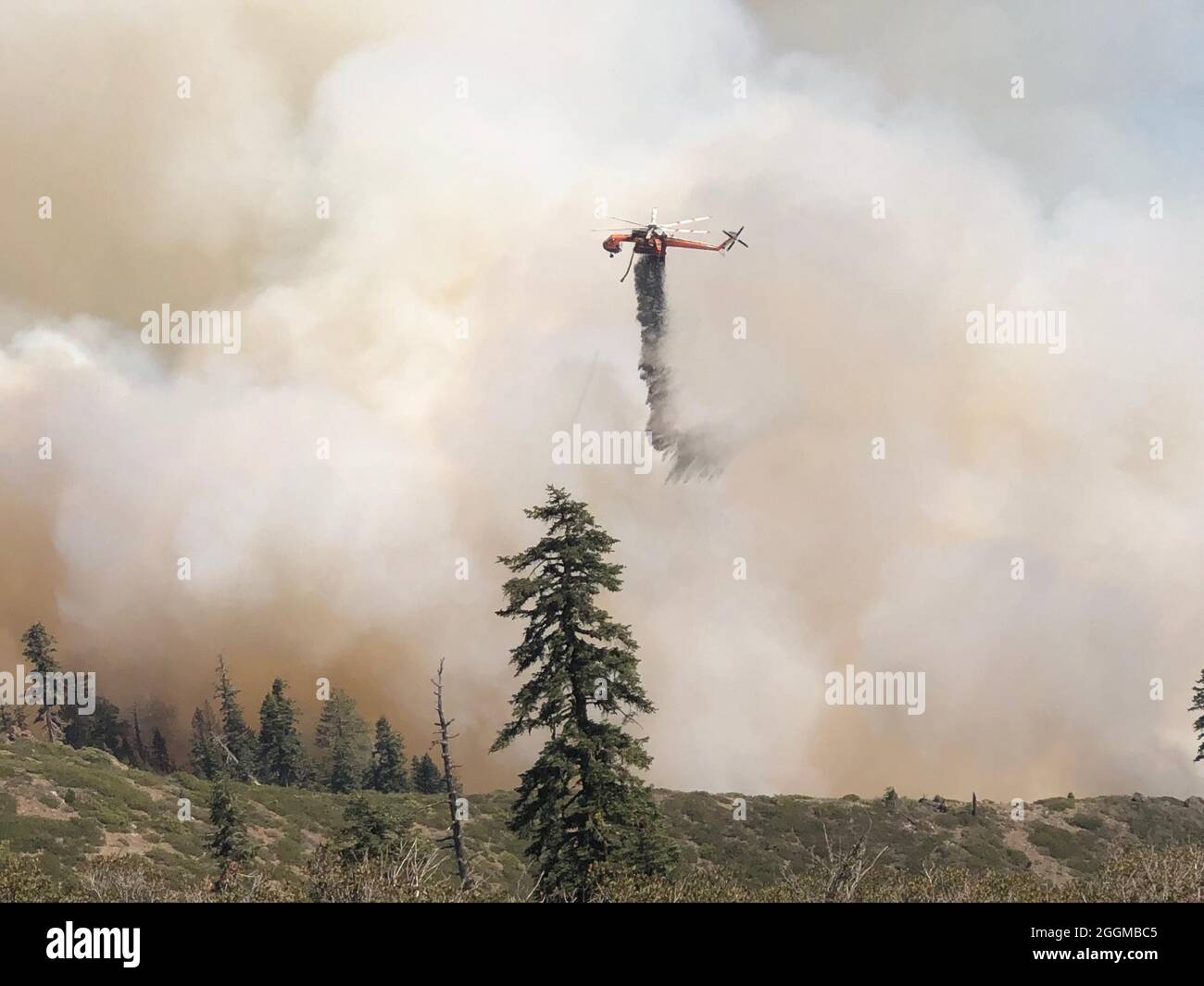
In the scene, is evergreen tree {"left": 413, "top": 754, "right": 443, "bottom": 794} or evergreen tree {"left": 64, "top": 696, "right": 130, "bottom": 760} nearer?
evergreen tree {"left": 413, "top": 754, "right": 443, "bottom": 794}

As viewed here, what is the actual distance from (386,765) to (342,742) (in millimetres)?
8502

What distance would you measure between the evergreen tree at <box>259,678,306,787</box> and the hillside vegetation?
31065 millimetres

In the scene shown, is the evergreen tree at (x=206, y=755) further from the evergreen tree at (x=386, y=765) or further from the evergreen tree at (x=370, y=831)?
the evergreen tree at (x=370, y=831)

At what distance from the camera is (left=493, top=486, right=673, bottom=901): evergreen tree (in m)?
48.8

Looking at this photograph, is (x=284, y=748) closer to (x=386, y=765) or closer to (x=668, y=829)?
(x=386, y=765)

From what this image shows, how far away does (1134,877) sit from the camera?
44438mm

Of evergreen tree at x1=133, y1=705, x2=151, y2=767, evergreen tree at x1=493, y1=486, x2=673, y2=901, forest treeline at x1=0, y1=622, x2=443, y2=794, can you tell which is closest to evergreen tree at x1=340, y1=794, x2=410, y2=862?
evergreen tree at x1=493, y1=486, x2=673, y2=901

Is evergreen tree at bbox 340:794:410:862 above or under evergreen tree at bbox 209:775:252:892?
above

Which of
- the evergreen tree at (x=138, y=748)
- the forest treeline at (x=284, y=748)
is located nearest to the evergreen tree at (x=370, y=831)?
the forest treeline at (x=284, y=748)

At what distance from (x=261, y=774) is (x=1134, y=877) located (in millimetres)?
124172

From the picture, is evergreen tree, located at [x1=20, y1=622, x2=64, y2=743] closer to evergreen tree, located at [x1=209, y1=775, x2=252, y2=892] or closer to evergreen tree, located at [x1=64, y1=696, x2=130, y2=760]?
evergreen tree, located at [x1=64, y1=696, x2=130, y2=760]

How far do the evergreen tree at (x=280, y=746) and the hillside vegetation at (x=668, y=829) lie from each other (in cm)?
3107
